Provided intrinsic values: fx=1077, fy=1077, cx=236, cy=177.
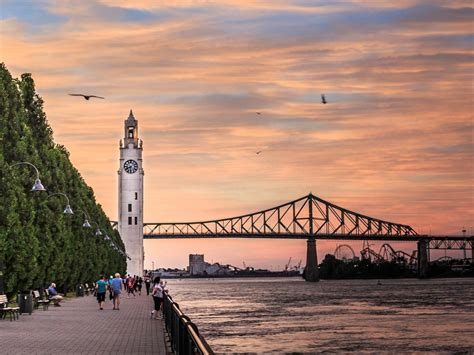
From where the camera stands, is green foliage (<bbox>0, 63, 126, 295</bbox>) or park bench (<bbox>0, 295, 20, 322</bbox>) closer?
park bench (<bbox>0, 295, 20, 322</bbox>)

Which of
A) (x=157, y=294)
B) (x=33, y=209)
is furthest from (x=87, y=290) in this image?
(x=157, y=294)

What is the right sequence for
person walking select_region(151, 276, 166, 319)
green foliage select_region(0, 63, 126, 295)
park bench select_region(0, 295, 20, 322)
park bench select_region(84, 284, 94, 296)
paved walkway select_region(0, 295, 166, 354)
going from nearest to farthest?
paved walkway select_region(0, 295, 166, 354) < park bench select_region(0, 295, 20, 322) < person walking select_region(151, 276, 166, 319) < green foliage select_region(0, 63, 126, 295) < park bench select_region(84, 284, 94, 296)

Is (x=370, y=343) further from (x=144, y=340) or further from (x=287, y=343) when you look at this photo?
(x=144, y=340)

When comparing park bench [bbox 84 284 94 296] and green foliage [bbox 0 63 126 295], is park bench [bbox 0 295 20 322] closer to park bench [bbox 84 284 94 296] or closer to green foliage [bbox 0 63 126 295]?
green foliage [bbox 0 63 126 295]

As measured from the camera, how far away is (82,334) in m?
31.7

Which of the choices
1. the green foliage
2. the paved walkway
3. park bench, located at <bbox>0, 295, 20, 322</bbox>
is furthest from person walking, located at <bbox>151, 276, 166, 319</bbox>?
the green foliage

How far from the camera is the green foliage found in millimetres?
49656

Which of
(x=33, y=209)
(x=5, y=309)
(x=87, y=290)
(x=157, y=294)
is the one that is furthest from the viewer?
(x=87, y=290)

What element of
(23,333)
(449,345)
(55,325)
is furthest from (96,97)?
(449,345)

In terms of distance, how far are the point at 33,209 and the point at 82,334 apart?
90.1 feet

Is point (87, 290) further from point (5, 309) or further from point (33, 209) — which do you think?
point (5, 309)

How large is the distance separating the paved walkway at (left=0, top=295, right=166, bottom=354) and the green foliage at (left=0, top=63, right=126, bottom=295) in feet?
17.2

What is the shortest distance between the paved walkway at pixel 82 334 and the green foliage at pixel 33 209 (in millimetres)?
5253

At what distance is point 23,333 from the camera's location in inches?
1256
